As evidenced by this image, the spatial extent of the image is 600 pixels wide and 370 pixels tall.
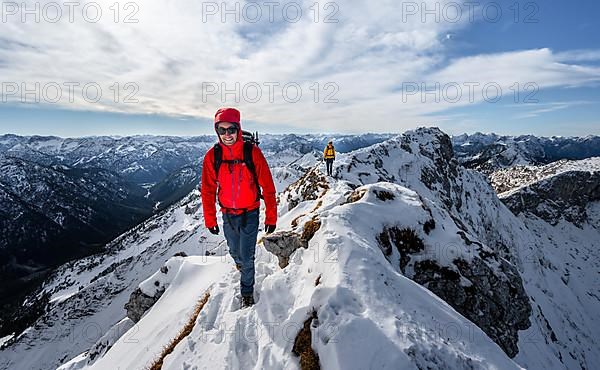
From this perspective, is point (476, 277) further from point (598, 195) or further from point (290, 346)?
point (598, 195)

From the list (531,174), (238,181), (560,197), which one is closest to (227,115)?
(238,181)

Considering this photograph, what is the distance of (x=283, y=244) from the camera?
1193cm

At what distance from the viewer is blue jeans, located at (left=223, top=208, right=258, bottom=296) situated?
9289mm

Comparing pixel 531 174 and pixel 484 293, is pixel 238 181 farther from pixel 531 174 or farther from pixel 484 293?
pixel 531 174

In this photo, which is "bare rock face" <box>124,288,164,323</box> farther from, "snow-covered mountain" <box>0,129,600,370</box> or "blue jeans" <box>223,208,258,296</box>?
"blue jeans" <box>223,208,258,296</box>

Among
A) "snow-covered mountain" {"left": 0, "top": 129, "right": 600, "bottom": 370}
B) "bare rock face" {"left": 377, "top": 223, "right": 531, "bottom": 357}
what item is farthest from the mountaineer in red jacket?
"bare rock face" {"left": 377, "top": 223, "right": 531, "bottom": 357}

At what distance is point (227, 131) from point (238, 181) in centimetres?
140

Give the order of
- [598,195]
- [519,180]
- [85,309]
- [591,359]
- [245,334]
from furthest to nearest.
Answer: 1. [519,180]
2. [598,195]
3. [85,309]
4. [591,359]
5. [245,334]

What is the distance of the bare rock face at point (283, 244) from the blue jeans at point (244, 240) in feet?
6.76

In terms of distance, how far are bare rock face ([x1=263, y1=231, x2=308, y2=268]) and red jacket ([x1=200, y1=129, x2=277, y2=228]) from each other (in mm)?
2591

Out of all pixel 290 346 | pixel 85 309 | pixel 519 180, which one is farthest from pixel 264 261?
pixel 519 180

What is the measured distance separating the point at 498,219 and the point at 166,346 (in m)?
82.4

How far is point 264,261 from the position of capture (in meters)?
13.1

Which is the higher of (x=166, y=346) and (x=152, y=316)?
(x=166, y=346)
